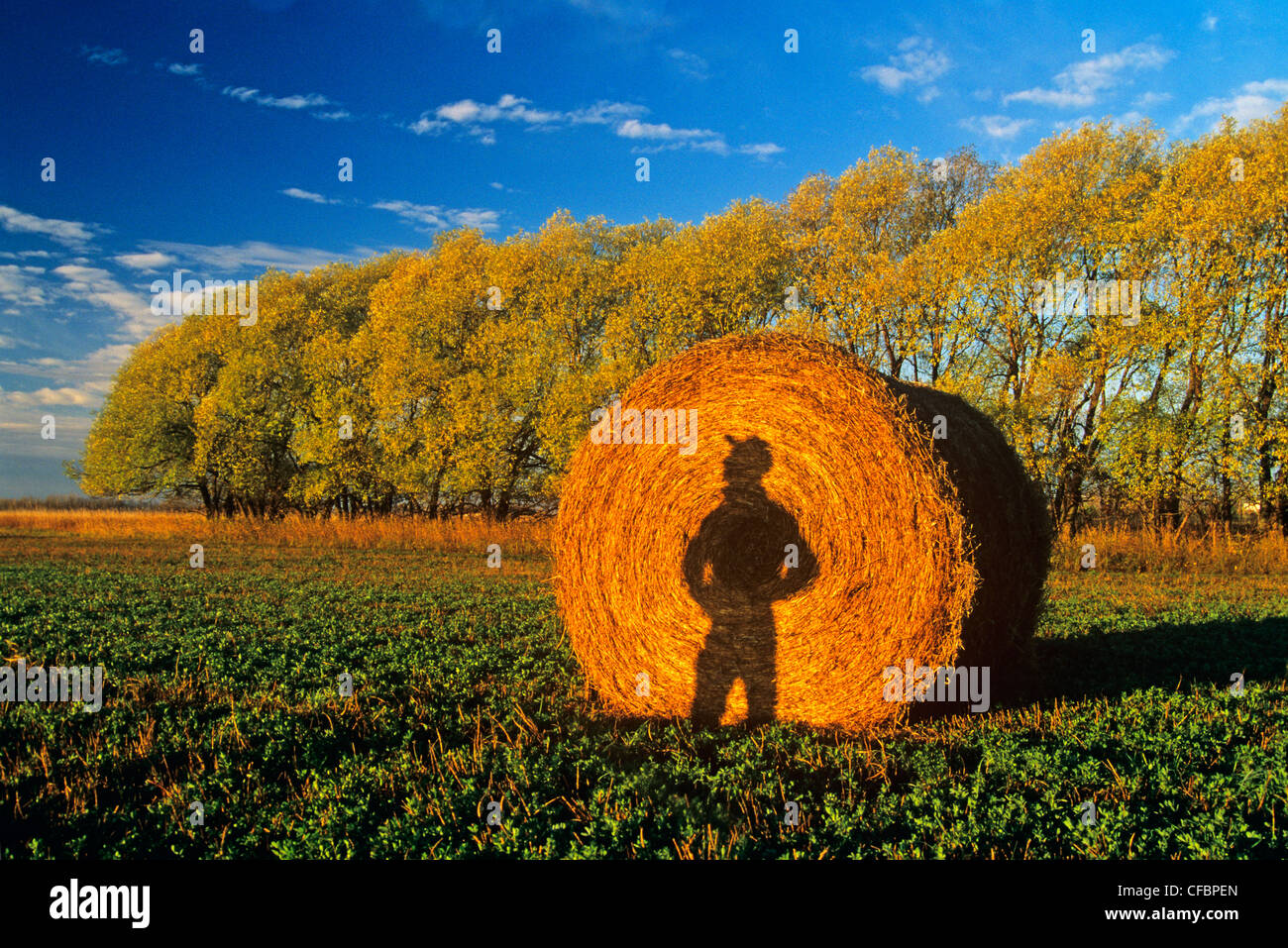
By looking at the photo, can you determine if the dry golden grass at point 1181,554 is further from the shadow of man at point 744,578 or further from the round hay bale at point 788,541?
the shadow of man at point 744,578

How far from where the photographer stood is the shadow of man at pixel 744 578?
672 cm

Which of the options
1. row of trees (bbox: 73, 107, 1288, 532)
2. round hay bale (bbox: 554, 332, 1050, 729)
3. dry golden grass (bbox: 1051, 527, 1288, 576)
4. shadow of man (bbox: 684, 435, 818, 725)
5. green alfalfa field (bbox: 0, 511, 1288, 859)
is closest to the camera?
green alfalfa field (bbox: 0, 511, 1288, 859)

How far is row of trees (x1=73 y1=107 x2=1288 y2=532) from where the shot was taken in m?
22.5

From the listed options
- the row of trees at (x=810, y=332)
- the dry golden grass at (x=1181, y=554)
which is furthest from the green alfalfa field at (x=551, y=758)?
the row of trees at (x=810, y=332)

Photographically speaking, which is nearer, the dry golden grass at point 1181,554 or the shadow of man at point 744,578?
the shadow of man at point 744,578

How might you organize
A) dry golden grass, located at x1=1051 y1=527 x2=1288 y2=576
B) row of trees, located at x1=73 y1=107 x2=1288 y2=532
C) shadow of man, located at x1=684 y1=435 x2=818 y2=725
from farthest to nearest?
1. row of trees, located at x1=73 y1=107 x2=1288 y2=532
2. dry golden grass, located at x1=1051 y1=527 x2=1288 y2=576
3. shadow of man, located at x1=684 y1=435 x2=818 y2=725

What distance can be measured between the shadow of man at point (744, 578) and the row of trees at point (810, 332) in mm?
19702

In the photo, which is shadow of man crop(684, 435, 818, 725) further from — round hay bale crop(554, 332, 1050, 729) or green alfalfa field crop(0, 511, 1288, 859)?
green alfalfa field crop(0, 511, 1288, 859)

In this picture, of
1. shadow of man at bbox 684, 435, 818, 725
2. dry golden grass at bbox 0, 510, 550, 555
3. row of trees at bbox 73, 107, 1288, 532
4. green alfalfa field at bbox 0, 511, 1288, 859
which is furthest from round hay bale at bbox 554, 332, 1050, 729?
row of trees at bbox 73, 107, 1288, 532

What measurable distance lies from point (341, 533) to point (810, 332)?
59.8ft

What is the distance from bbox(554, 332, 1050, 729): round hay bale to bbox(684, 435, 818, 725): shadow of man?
1 cm

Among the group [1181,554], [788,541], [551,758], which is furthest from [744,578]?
[1181,554]

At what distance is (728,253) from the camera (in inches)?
1224
